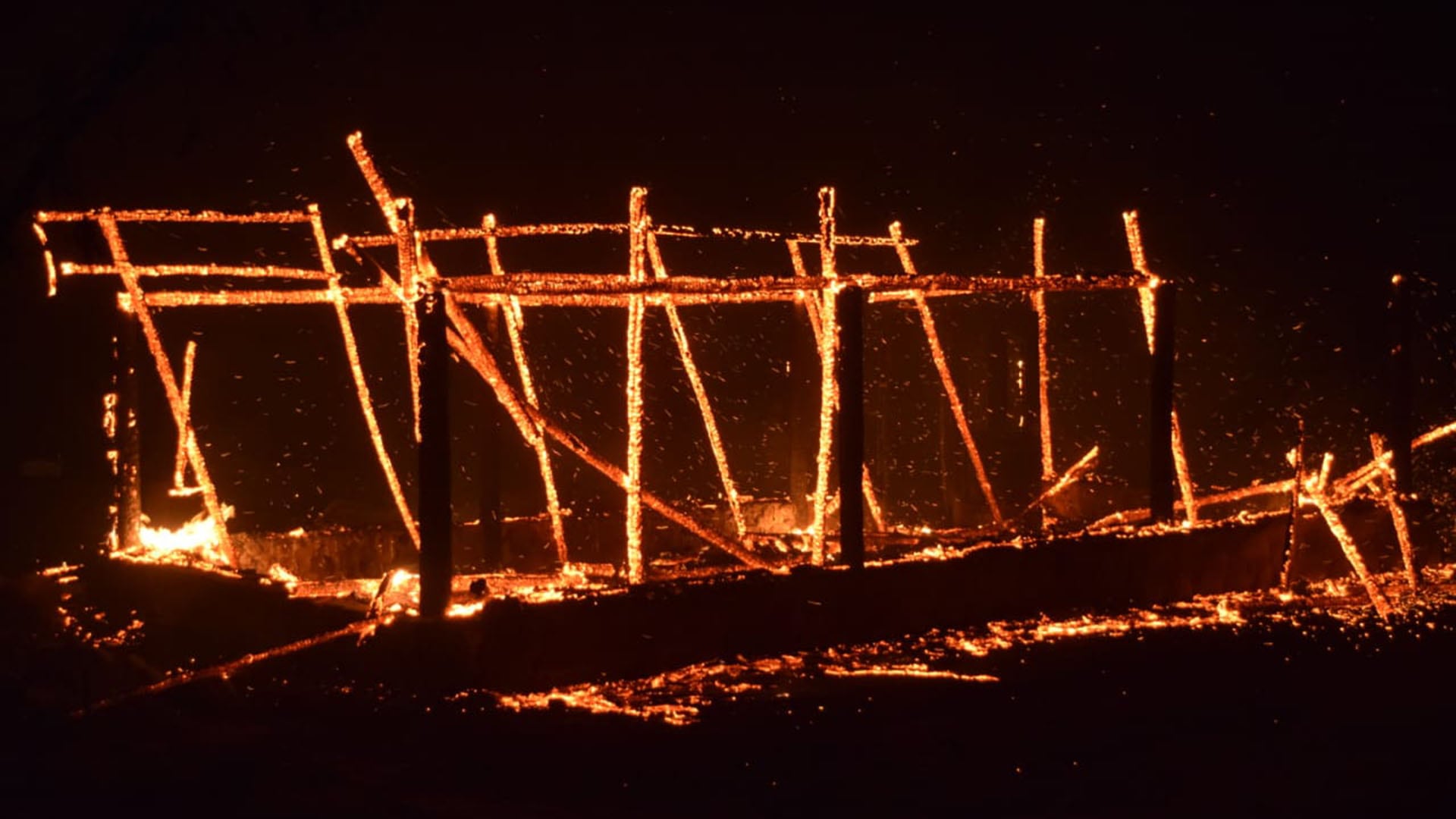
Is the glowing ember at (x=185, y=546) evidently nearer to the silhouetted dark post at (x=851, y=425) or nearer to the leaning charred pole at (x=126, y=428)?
the leaning charred pole at (x=126, y=428)

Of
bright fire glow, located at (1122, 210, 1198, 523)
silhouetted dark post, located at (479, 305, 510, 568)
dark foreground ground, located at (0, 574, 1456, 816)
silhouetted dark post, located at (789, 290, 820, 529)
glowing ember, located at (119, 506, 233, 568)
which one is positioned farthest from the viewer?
silhouetted dark post, located at (789, 290, 820, 529)

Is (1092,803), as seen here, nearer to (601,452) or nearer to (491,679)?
(491,679)

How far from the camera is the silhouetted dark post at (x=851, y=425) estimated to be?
319 inches

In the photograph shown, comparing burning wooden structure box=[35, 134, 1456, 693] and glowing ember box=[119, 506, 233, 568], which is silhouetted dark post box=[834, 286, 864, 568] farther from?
glowing ember box=[119, 506, 233, 568]

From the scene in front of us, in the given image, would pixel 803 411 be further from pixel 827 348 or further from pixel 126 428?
pixel 126 428

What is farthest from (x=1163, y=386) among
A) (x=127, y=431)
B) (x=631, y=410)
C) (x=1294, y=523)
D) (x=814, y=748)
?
(x=127, y=431)

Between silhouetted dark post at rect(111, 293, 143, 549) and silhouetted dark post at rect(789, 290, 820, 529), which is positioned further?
silhouetted dark post at rect(789, 290, 820, 529)

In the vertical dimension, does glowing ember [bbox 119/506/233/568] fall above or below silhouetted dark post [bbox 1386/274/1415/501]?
Answer: below

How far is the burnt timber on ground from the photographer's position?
6.90m

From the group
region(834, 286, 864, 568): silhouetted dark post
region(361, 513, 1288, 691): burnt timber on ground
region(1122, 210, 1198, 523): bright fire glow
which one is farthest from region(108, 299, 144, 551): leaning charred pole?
region(1122, 210, 1198, 523): bright fire glow

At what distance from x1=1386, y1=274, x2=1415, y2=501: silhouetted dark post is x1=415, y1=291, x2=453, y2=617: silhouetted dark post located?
8728mm

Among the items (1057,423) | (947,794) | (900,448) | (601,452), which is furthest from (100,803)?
(1057,423)

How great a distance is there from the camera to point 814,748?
21.3 ft

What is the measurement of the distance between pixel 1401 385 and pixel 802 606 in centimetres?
652
